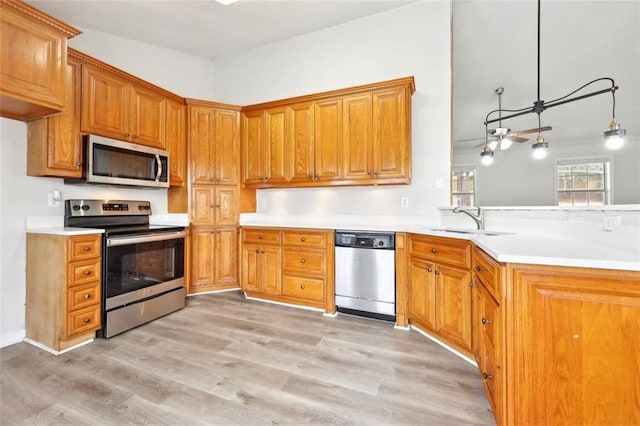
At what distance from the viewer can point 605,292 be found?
42.5 inches

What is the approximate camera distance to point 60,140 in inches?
89.9

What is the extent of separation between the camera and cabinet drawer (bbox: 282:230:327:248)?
2.84m

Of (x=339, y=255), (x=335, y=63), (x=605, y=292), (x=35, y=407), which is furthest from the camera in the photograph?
(x=335, y=63)

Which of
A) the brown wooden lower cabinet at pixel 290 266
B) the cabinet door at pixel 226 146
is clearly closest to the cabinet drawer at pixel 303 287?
the brown wooden lower cabinet at pixel 290 266

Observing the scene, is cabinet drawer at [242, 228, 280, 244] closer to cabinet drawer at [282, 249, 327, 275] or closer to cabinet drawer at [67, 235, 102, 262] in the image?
cabinet drawer at [282, 249, 327, 275]

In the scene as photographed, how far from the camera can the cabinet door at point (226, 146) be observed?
138 inches

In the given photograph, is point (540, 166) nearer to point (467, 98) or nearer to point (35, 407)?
point (467, 98)

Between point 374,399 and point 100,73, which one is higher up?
point 100,73

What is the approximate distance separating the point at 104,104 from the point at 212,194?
4.52 ft

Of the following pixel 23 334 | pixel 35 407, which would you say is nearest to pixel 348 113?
pixel 35 407

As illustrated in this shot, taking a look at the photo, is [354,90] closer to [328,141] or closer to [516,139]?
[328,141]

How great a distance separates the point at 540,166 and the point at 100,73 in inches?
157

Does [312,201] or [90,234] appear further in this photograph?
[312,201]

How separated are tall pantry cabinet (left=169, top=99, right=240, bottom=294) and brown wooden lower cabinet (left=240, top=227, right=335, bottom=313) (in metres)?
0.37
